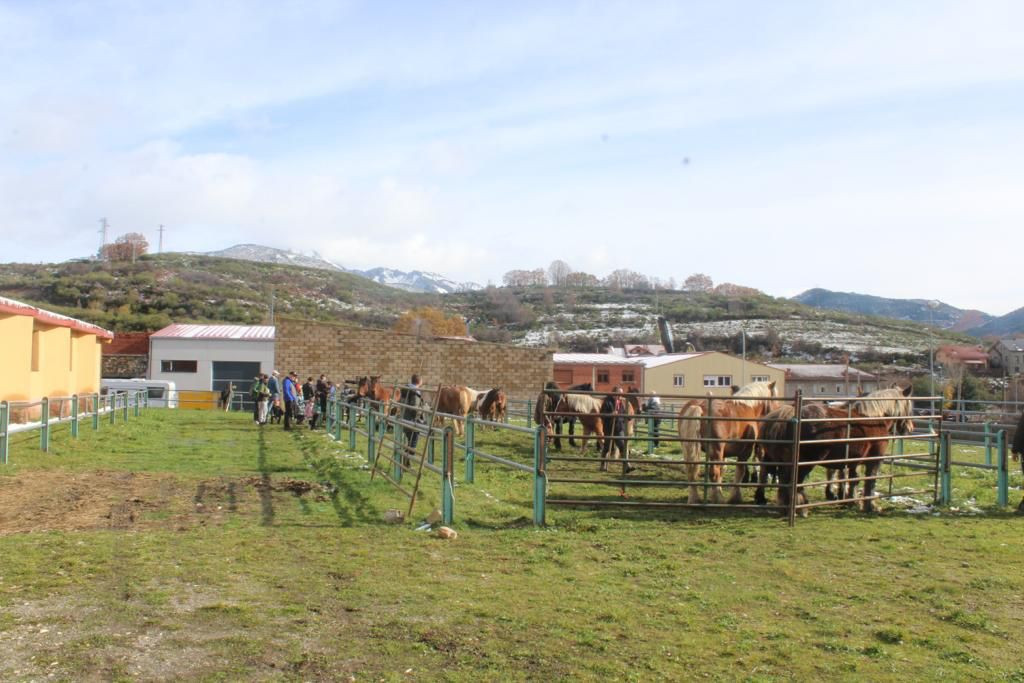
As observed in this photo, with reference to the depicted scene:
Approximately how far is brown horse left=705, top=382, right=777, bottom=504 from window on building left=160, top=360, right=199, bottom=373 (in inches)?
1396

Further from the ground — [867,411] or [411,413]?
[867,411]

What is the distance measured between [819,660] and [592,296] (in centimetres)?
12814

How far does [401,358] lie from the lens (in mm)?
44125

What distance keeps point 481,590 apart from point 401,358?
125ft

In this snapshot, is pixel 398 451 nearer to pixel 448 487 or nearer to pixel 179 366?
Answer: pixel 448 487

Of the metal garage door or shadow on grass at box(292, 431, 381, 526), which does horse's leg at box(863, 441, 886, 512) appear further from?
the metal garage door

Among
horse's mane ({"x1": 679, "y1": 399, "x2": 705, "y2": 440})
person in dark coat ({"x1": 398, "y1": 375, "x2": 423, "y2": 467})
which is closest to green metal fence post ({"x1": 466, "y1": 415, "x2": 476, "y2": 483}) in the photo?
person in dark coat ({"x1": 398, "y1": 375, "x2": 423, "y2": 467})

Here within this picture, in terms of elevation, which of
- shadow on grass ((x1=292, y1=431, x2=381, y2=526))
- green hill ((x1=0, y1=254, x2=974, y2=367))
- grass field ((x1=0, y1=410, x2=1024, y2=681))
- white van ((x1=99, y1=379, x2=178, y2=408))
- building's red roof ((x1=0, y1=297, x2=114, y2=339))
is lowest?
white van ((x1=99, y1=379, x2=178, y2=408))

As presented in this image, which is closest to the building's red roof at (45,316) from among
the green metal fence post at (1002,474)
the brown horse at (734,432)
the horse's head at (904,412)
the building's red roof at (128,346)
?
the brown horse at (734,432)

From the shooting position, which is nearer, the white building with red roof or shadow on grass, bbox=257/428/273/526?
Result: shadow on grass, bbox=257/428/273/526

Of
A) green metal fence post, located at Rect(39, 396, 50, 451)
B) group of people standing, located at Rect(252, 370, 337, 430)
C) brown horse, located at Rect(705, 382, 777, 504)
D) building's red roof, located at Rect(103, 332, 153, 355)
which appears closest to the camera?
brown horse, located at Rect(705, 382, 777, 504)

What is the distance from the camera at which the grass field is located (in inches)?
191

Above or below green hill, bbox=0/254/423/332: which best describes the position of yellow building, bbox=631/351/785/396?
below

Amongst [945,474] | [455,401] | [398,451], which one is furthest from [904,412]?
[455,401]
